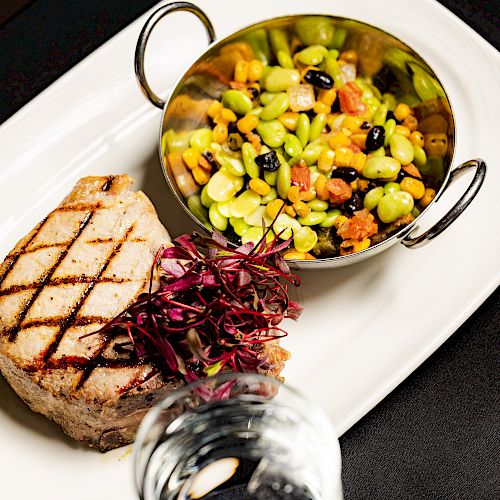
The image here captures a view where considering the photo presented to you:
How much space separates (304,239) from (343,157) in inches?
12.4

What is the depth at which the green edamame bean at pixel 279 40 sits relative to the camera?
286 cm

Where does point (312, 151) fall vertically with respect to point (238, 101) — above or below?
below

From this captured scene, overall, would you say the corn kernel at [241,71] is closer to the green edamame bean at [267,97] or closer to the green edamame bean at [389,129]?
the green edamame bean at [267,97]

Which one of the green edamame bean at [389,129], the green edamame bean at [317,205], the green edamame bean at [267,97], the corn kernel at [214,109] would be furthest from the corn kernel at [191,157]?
the green edamame bean at [389,129]

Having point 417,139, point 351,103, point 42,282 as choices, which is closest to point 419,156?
point 417,139

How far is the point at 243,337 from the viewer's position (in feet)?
7.59

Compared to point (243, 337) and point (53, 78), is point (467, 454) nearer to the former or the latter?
point (243, 337)

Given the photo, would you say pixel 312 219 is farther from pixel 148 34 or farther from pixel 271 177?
pixel 148 34

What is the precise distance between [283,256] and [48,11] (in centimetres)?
148

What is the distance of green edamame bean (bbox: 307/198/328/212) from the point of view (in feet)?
8.72

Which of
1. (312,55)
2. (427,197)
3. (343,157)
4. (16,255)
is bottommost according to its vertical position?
(427,197)

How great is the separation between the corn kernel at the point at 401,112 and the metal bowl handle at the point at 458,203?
348mm

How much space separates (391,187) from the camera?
266cm

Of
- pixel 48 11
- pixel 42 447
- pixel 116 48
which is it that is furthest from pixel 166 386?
pixel 48 11
